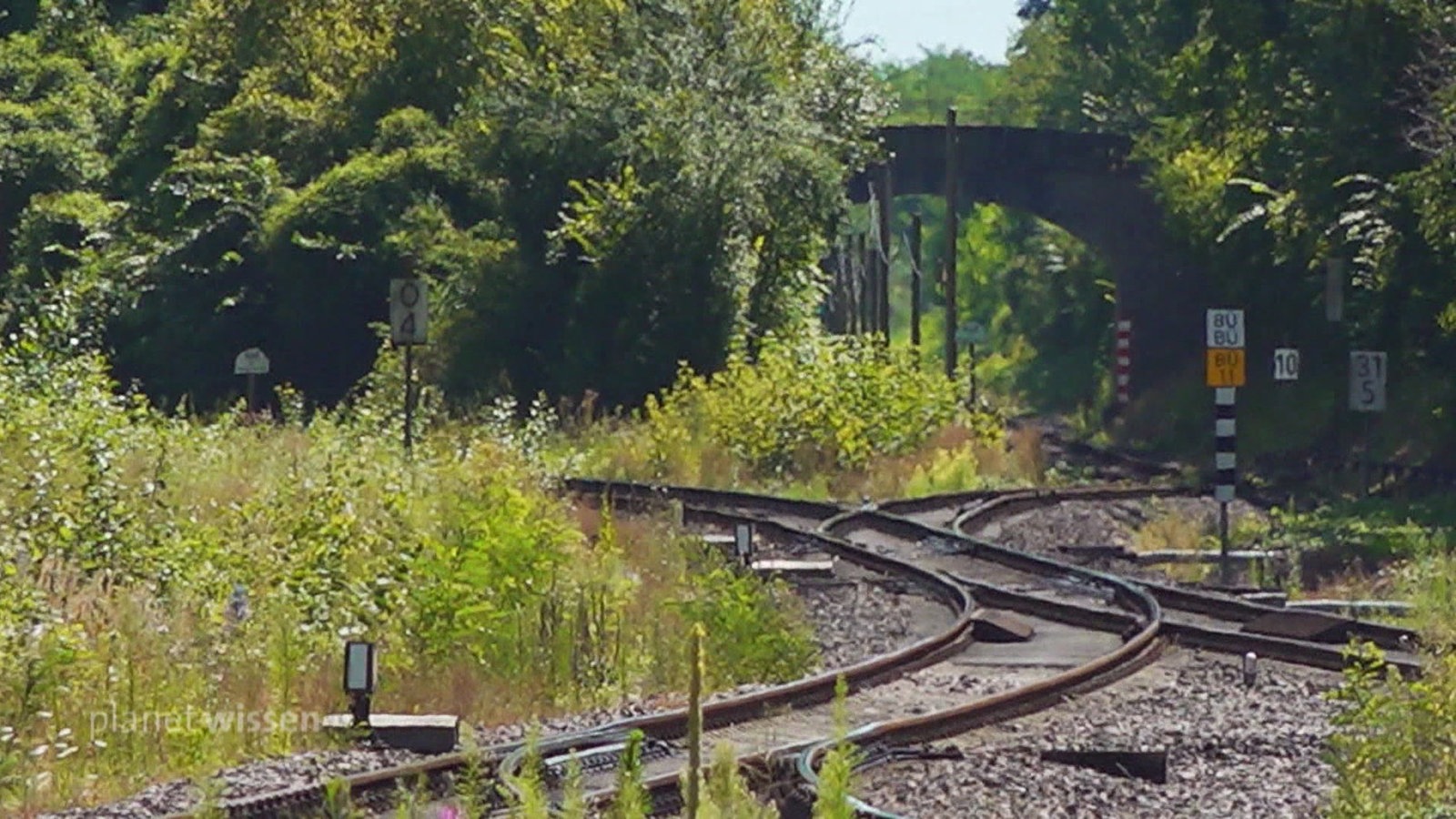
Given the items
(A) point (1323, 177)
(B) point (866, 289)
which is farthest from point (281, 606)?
(B) point (866, 289)

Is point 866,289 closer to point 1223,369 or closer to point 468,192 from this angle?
point 468,192

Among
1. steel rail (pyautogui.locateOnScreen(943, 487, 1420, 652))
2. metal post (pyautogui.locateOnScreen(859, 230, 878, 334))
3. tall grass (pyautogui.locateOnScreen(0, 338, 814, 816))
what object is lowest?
steel rail (pyautogui.locateOnScreen(943, 487, 1420, 652))

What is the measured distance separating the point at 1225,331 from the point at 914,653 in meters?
8.70

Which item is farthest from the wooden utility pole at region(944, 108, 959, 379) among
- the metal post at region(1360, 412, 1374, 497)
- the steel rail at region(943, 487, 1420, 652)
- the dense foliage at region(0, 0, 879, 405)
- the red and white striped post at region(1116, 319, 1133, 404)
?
the steel rail at region(943, 487, 1420, 652)

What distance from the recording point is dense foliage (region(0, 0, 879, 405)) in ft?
129

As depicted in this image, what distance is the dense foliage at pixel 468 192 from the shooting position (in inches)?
1545

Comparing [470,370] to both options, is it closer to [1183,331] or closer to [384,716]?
[1183,331]

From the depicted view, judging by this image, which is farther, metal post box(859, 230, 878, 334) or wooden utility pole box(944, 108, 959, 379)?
metal post box(859, 230, 878, 334)

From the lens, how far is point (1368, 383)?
1075 inches

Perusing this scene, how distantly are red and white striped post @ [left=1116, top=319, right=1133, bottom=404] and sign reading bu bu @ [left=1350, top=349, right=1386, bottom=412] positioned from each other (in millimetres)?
26768

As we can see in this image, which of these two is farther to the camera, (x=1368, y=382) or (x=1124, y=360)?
(x=1124, y=360)

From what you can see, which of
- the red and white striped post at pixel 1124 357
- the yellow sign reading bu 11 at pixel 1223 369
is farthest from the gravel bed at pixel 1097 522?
the red and white striped post at pixel 1124 357

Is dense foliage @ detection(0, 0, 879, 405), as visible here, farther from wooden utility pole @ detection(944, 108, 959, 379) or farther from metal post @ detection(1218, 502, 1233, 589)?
metal post @ detection(1218, 502, 1233, 589)

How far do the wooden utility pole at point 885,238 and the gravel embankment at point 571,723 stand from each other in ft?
96.4
